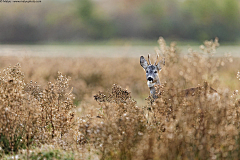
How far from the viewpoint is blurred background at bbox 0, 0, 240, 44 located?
4128 cm

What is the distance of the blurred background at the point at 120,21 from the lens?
135ft

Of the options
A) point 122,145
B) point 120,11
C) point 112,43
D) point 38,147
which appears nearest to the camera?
point 122,145

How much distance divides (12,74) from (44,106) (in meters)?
1.06

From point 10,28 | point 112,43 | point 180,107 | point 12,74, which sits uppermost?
point 10,28

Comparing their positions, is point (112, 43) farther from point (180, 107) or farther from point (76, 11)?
point (180, 107)

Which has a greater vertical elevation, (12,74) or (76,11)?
(76,11)

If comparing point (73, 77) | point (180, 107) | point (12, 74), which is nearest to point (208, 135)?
point (180, 107)

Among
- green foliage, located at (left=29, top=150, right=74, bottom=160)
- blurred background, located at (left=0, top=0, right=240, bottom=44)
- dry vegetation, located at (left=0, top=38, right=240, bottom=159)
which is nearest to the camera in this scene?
dry vegetation, located at (left=0, top=38, right=240, bottom=159)

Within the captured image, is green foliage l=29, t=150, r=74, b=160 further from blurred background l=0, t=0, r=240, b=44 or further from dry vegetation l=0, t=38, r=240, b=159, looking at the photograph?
blurred background l=0, t=0, r=240, b=44

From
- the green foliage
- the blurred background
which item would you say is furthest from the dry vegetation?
the blurred background

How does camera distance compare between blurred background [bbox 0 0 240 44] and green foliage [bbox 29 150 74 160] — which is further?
blurred background [bbox 0 0 240 44]

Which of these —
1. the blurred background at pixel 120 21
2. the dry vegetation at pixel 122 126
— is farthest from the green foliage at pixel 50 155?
the blurred background at pixel 120 21

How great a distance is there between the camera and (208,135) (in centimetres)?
506

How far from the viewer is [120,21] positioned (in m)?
43.8
